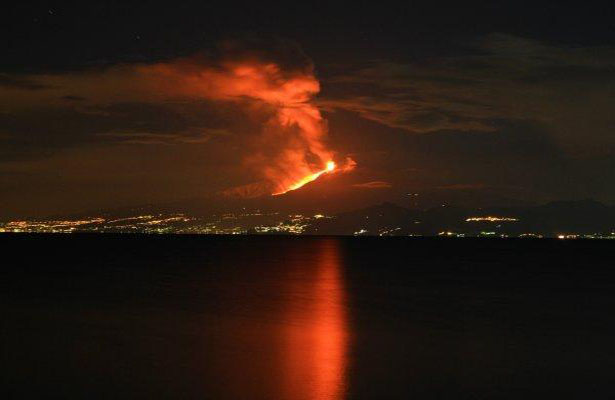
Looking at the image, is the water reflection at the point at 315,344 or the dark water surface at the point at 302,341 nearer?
the water reflection at the point at 315,344

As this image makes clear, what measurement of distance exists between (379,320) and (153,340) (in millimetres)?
11763

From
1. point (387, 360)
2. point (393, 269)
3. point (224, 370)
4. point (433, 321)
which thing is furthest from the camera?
point (393, 269)

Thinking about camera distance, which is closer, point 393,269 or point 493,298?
point 493,298

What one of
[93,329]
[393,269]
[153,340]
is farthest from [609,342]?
[393,269]

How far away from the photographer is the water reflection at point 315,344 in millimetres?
21578

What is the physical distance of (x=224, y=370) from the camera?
2372cm

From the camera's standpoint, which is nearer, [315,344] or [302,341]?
[315,344]

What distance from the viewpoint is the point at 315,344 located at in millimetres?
29375

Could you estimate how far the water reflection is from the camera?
70.8 feet

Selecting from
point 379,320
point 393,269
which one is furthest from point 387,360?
point 393,269

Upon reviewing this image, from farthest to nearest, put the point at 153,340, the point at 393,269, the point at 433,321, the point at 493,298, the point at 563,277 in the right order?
the point at 393,269 < the point at 563,277 < the point at 493,298 < the point at 433,321 < the point at 153,340

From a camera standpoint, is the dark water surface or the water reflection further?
the dark water surface

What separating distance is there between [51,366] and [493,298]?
108 feet

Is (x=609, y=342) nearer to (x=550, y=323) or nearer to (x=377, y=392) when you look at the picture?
(x=550, y=323)
